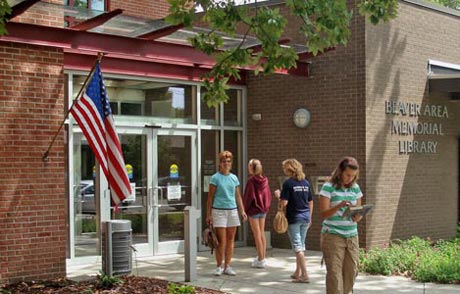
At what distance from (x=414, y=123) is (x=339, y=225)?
6.93m

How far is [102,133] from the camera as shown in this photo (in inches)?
338

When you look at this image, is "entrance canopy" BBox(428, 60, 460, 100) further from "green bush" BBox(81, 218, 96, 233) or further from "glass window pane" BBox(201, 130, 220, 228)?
"green bush" BBox(81, 218, 96, 233)

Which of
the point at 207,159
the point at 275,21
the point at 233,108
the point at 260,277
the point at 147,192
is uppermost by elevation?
the point at 275,21

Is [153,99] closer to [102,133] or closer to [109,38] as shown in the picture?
[109,38]

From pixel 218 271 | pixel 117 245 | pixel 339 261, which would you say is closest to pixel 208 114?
pixel 218 271

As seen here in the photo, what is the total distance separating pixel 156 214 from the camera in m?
12.2

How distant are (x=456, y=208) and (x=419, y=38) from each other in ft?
12.4

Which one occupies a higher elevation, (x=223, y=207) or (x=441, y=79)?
(x=441, y=79)

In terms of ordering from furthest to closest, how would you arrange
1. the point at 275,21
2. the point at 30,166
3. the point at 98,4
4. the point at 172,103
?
the point at 98,4 < the point at 172,103 < the point at 30,166 < the point at 275,21

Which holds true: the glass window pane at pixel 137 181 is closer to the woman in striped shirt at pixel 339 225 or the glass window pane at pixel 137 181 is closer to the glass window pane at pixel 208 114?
the glass window pane at pixel 208 114

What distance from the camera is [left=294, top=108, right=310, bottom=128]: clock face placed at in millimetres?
12945

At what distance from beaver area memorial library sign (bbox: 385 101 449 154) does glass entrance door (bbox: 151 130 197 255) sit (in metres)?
3.86

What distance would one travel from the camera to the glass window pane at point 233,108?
13711mm

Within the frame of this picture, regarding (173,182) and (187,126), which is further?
(187,126)
